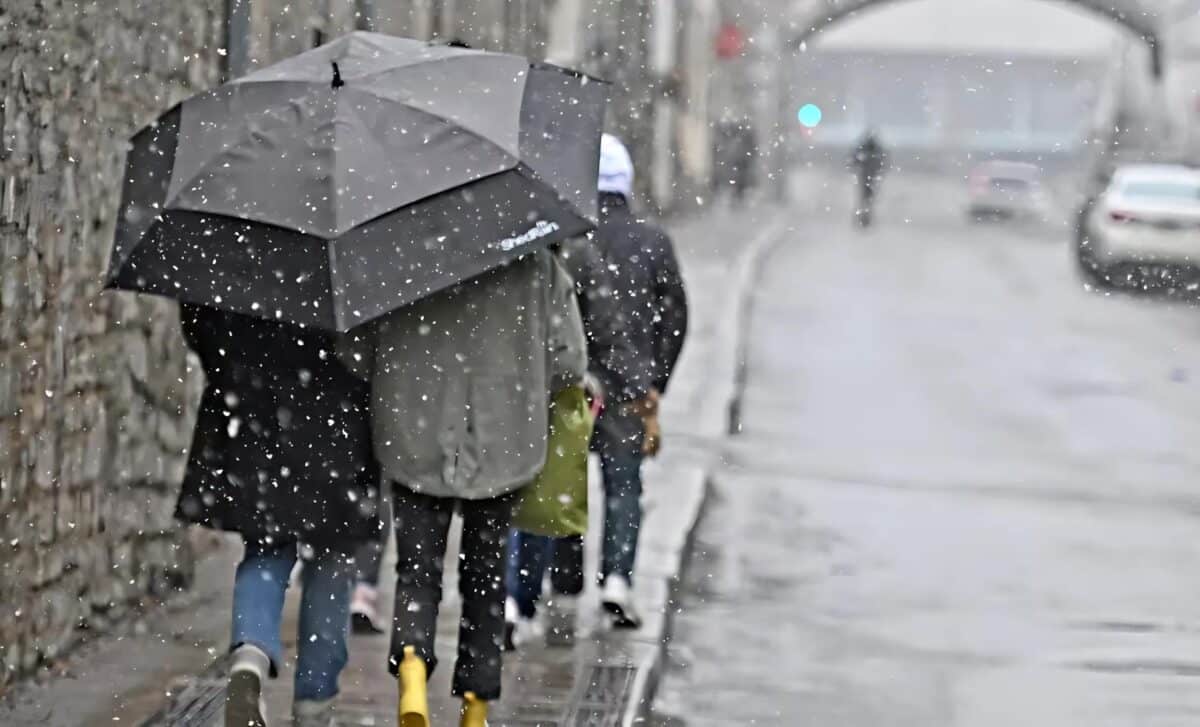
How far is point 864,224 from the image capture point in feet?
135

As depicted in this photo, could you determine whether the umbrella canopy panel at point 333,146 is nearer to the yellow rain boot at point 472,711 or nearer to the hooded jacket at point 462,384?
the hooded jacket at point 462,384

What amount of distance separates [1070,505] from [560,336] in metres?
6.05

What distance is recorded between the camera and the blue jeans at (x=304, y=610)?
5.57m

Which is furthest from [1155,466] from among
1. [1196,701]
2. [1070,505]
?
[1196,701]

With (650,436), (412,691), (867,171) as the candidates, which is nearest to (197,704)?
(412,691)

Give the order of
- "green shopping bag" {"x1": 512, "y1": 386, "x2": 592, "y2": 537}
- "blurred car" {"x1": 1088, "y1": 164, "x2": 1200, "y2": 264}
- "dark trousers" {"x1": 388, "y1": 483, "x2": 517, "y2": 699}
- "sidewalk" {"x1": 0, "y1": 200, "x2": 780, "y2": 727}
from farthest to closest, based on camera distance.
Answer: "blurred car" {"x1": 1088, "y1": 164, "x2": 1200, "y2": 264} < "sidewalk" {"x1": 0, "y1": 200, "x2": 780, "y2": 727} < "green shopping bag" {"x1": 512, "y1": 386, "x2": 592, "y2": 537} < "dark trousers" {"x1": 388, "y1": 483, "x2": 517, "y2": 699}

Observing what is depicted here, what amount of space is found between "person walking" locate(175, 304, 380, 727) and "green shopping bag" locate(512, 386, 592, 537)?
384 millimetres

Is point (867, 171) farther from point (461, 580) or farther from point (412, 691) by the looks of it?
point (412, 691)

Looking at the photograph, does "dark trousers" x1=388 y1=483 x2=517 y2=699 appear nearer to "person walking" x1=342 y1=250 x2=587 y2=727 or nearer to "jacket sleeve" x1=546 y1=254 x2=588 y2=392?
"person walking" x1=342 y1=250 x2=587 y2=727

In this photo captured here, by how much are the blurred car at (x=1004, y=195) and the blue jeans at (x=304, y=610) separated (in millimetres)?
44021

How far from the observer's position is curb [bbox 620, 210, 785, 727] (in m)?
6.72

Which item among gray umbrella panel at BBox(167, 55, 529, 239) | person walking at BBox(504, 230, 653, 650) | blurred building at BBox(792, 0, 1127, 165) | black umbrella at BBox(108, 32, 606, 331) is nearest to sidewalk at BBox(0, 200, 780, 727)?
person walking at BBox(504, 230, 653, 650)

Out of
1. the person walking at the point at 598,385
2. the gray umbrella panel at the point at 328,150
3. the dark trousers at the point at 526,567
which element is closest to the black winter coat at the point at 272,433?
the gray umbrella panel at the point at 328,150

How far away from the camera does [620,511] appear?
7.72 meters
